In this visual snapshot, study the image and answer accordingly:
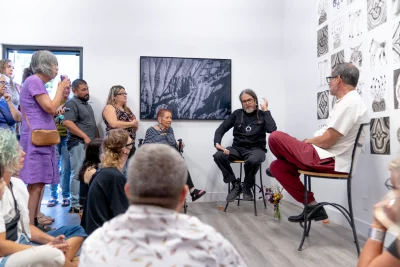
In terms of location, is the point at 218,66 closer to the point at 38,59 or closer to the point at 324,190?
the point at 324,190

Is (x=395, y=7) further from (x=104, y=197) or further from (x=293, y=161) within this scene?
(x=104, y=197)

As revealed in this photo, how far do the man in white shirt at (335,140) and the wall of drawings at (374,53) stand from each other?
0.30m

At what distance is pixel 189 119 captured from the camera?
4.61 meters

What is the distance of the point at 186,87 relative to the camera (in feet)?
15.1

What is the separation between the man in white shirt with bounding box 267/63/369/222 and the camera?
2.44 m

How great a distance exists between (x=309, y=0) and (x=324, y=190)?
84.8 inches

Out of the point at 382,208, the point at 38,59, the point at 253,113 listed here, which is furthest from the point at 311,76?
the point at 382,208

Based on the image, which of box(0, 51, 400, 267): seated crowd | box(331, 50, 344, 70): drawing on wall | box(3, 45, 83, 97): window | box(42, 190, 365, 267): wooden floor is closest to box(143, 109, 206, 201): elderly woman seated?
box(0, 51, 400, 267): seated crowd

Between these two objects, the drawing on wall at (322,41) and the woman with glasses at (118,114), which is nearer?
the drawing on wall at (322,41)

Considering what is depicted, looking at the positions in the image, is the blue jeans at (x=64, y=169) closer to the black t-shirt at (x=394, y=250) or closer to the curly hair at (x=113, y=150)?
the curly hair at (x=113, y=150)

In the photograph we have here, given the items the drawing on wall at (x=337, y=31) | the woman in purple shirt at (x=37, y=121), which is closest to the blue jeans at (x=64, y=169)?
the woman in purple shirt at (x=37, y=121)

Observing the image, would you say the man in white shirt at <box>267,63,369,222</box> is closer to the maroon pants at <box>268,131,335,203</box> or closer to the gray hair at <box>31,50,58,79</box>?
the maroon pants at <box>268,131,335,203</box>

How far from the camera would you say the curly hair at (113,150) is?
6.83ft

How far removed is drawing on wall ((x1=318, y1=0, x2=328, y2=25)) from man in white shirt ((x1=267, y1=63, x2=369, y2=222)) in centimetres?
128
